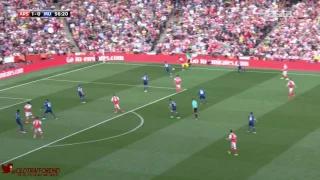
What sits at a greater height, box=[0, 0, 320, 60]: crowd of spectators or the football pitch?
box=[0, 0, 320, 60]: crowd of spectators

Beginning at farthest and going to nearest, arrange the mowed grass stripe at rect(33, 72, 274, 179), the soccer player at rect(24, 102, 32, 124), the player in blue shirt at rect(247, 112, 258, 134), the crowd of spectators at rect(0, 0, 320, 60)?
the crowd of spectators at rect(0, 0, 320, 60) < the soccer player at rect(24, 102, 32, 124) < the player in blue shirt at rect(247, 112, 258, 134) < the mowed grass stripe at rect(33, 72, 274, 179)

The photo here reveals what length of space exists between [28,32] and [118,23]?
10.9 m

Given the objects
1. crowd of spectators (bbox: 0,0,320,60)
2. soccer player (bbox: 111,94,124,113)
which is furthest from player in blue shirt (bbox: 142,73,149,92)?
crowd of spectators (bbox: 0,0,320,60)

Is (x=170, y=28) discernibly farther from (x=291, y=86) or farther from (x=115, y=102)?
(x=115, y=102)

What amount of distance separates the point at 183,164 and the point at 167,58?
34540 mm

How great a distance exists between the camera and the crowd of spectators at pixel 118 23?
74250mm

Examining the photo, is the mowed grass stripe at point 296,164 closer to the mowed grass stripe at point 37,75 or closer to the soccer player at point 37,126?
the soccer player at point 37,126

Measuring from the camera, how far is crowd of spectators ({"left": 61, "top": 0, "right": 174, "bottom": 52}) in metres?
74.2

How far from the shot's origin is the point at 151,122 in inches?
1801

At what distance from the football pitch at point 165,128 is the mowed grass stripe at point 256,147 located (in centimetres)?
6

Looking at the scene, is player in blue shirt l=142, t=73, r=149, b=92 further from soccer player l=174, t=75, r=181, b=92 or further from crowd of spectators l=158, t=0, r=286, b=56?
crowd of spectators l=158, t=0, r=286, b=56

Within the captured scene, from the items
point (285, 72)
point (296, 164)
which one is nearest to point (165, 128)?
point (296, 164)

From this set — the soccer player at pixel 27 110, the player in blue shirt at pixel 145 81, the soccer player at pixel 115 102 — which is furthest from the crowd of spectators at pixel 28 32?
the soccer player at pixel 115 102

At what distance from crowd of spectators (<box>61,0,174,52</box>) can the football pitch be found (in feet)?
32.9
